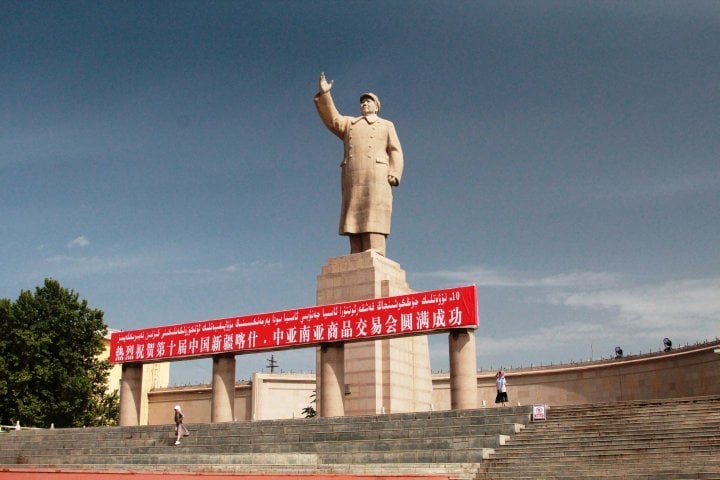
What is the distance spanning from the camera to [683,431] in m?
15.4

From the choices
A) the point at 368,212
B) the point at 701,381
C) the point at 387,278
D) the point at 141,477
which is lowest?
the point at 141,477

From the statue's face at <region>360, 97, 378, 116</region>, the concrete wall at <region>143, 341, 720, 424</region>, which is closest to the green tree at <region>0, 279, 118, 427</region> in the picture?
the concrete wall at <region>143, 341, 720, 424</region>

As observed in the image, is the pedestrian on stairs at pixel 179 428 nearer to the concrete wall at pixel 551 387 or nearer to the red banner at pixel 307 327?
the red banner at pixel 307 327

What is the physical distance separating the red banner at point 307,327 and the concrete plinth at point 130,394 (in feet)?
2.00

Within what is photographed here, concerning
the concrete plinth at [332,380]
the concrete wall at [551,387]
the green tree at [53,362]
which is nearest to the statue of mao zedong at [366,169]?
the concrete plinth at [332,380]

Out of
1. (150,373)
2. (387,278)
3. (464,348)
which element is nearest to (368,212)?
(387,278)

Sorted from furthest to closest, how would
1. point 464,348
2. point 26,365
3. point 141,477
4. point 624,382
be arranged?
point 26,365
point 624,382
point 464,348
point 141,477

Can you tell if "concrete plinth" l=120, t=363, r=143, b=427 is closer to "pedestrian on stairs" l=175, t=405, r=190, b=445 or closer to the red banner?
the red banner

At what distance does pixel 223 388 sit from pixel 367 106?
36.9 ft

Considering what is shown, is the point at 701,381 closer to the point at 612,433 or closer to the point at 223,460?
the point at 612,433

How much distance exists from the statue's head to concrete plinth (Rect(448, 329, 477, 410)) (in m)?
9.93

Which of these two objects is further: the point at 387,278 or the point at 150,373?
the point at 150,373

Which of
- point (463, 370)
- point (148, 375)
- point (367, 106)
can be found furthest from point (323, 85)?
point (148, 375)

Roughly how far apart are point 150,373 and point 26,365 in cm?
968
